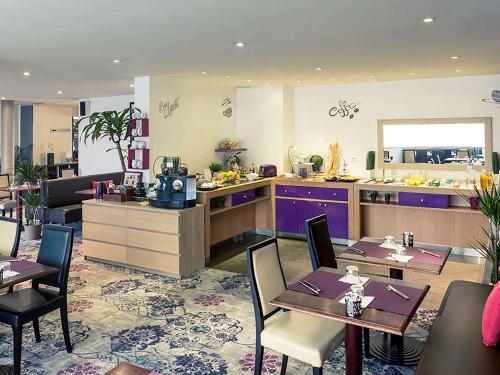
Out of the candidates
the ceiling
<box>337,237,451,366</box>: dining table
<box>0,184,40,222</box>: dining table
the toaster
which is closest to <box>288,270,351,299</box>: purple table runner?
<box>337,237,451,366</box>: dining table

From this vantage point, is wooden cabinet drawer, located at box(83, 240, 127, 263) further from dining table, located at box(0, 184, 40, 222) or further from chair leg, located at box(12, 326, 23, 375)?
chair leg, located at box(12, 326, 23, 375)

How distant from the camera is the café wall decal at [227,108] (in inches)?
314

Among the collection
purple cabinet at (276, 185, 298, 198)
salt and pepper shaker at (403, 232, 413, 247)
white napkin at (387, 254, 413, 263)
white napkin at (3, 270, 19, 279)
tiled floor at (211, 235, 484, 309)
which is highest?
purple cabinet at (276, 185, 298, 198)

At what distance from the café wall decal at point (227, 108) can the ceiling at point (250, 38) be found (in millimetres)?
1277

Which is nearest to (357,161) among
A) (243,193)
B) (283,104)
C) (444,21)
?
(283,104)

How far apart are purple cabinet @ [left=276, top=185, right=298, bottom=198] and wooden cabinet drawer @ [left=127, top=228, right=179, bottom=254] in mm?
2600

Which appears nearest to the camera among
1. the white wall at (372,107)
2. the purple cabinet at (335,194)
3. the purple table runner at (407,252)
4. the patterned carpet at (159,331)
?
the patterned carpet at (159,331)

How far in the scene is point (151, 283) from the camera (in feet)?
16.8

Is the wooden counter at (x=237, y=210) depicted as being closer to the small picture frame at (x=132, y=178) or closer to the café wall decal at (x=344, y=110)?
the small picture frame at (x=132, y=178)

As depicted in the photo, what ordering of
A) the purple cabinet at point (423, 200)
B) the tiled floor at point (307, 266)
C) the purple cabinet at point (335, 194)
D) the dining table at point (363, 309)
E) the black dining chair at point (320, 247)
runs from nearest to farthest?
the dining table at point (363, 309), the black dining chair at point (320, 247), the tiled floor at point (307, 266), the purple cabinet at point (423, 200), the purple cabinet at point (335, 194)

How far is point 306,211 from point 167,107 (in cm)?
276

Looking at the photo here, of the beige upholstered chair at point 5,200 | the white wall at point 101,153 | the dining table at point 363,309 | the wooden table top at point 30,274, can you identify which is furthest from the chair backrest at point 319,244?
the white wall at point 101,153

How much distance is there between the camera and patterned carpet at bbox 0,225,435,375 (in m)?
3.22

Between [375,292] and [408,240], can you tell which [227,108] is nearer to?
[408,240]
